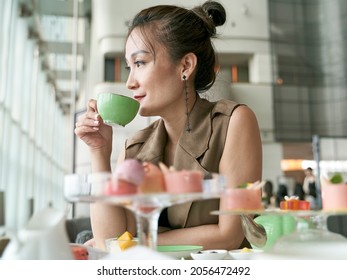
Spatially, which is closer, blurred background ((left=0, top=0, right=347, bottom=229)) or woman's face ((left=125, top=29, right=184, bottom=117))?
woman's face ((left=125, top=29, right=184, bottom=117))

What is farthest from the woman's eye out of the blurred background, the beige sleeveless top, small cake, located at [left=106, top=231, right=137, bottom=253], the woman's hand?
the blurred background

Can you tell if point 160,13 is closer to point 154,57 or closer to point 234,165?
point 154,57

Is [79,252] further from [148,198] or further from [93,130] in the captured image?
[93,130]

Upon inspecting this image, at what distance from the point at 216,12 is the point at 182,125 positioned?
0.27m

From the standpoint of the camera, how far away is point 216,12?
3.26ft

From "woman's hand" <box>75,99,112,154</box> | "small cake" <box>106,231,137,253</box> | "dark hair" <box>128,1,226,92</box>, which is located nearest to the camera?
"small cake" <box>106,231,137,253</box>

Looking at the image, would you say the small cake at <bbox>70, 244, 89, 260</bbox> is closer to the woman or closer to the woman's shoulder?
the woman

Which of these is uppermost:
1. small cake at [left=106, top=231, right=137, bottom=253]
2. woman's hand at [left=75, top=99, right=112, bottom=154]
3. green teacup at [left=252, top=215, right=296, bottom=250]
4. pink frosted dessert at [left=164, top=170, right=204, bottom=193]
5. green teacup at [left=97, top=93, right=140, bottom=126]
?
green teacup at [left=97, top=93, right=140, bottom=126]

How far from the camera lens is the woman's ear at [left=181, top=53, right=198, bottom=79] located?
35.0 inches

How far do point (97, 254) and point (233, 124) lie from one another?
0.47 meters

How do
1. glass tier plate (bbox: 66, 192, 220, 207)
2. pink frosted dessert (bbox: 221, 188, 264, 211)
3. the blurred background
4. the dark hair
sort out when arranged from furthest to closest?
the blurred background
the dark hair
pink frosted dessert (bbox: 221, 188, 264, 211)
glass tier plate (bbox: 66, 192, 220, 207)

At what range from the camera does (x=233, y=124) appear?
0.93m

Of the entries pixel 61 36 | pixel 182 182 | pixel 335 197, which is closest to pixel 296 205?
pixel 335 197

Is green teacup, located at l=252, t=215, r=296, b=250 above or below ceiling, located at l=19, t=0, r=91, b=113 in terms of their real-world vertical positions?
below
